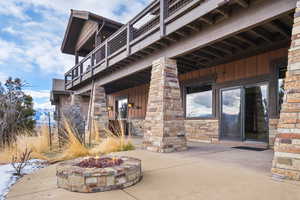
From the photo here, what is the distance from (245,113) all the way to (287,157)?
3566 millimetres

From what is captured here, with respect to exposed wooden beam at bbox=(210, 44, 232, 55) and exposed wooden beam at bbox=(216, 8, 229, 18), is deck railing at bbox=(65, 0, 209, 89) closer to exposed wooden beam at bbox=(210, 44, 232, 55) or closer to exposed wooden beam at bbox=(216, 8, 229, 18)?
exposed wooden beam at bbox=(216, 8, 229, 18)

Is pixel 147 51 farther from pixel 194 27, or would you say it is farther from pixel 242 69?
pixel 242 69

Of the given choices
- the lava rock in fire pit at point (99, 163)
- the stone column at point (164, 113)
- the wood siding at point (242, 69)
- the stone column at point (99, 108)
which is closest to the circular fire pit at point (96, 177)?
the lava rock in fire pit at point (99, 163)

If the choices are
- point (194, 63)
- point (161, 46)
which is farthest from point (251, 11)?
point (194, 63)

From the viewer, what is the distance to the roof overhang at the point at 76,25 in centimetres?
887

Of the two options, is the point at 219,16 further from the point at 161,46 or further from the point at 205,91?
the point at 205,91

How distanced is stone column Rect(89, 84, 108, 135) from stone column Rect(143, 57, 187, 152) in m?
4.30

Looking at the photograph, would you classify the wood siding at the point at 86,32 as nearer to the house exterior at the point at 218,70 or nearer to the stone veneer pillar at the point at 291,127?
the house exterior at the point at 218,70

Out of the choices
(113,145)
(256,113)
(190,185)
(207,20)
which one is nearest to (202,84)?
(256,113)

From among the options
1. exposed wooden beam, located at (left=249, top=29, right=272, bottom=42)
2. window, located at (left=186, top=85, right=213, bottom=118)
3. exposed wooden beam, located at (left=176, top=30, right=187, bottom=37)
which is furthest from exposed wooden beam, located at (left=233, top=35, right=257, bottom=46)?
window, located at (left=186, top=85, right=213, bottom=118)

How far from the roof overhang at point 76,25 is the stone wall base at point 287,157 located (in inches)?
339

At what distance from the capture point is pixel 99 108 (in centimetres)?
920

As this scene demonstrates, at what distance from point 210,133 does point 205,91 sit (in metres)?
1.56

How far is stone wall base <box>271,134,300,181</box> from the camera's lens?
2504mm
